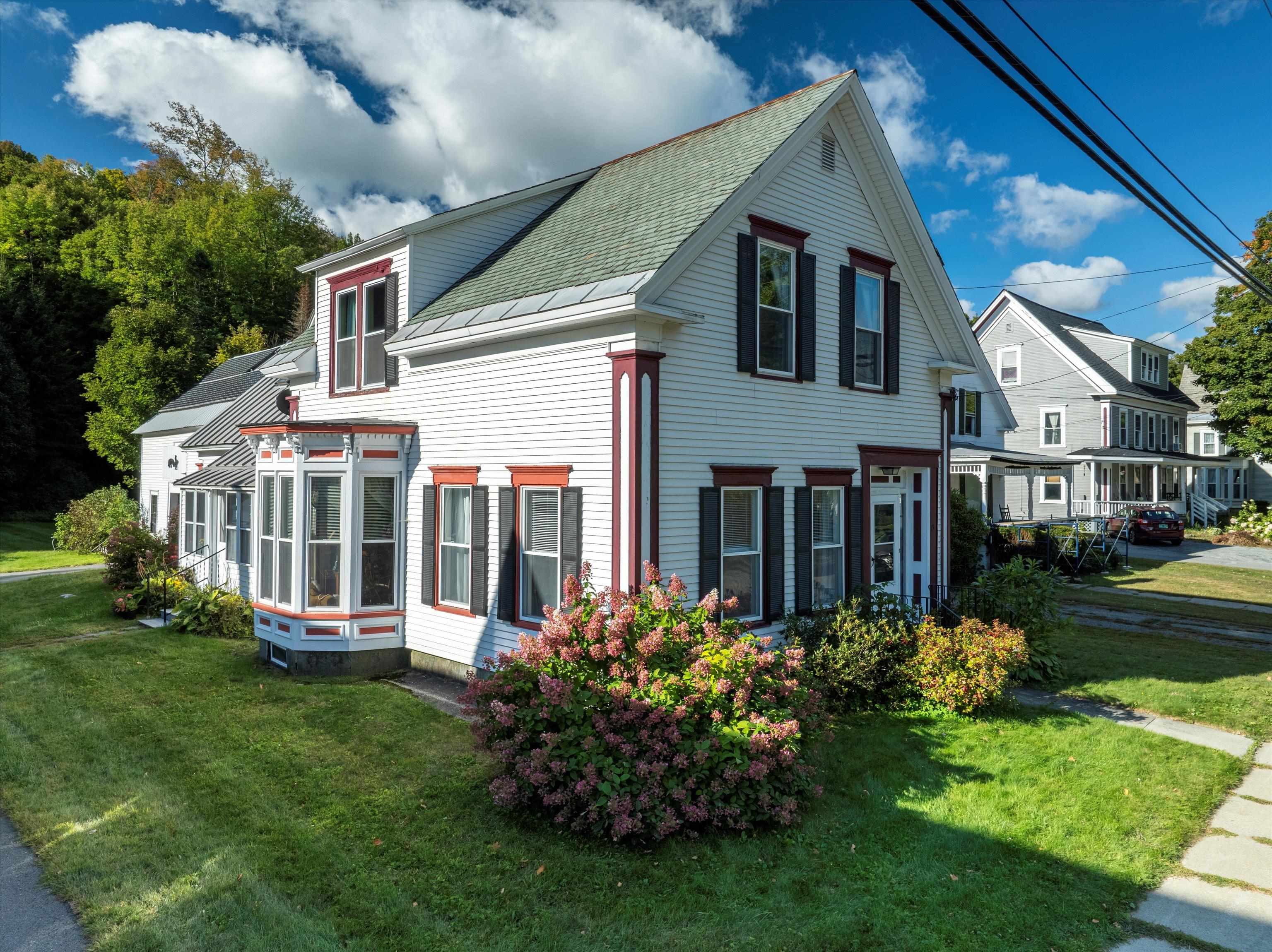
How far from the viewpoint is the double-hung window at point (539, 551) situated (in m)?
10.1

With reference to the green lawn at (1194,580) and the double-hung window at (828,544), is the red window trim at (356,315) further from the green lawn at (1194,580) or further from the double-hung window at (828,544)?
the green lawn at (1194,580)

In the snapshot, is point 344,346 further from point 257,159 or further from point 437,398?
point 257,159

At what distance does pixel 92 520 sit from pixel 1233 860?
113 ft

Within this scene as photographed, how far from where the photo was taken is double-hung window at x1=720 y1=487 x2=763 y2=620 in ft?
33.8

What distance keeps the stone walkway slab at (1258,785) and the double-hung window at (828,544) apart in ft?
16.8

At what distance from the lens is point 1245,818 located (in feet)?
23.6

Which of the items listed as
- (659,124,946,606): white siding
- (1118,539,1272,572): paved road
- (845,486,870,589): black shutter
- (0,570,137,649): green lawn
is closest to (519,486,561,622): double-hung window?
(659,124,946,606): white siding

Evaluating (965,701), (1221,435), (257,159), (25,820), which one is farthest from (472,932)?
(257,159)

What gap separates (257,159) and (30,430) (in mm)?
24291

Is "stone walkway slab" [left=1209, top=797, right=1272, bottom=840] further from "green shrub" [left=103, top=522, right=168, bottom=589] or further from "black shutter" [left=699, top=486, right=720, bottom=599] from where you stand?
"green shrub" [left=103, top=522, right=168, bottom=589]

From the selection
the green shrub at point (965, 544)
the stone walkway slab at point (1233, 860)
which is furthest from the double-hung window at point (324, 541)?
the green shrub at point (965, 544)

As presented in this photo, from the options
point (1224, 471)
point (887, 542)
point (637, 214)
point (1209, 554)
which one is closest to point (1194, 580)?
point (1209, 554)

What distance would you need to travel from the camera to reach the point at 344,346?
1384 cm

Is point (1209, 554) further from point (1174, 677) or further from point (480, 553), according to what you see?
point (480, 553)
